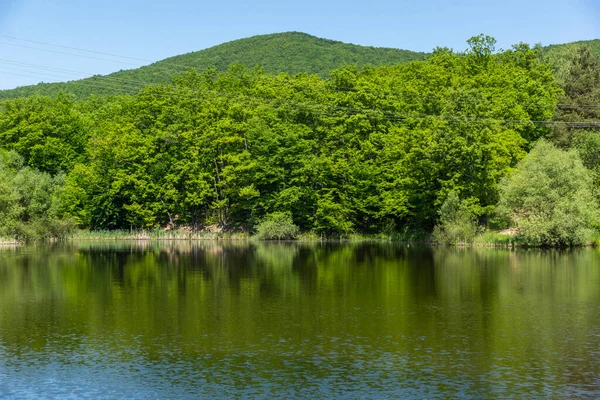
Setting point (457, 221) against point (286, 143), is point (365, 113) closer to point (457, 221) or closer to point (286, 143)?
point (286, 143)

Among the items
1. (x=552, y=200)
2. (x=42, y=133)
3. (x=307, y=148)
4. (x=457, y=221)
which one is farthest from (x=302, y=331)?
(x=42, y=133)

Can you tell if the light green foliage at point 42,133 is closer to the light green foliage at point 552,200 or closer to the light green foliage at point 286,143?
the light green foliage at point 286,143

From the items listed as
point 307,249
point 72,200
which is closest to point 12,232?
point 72,200

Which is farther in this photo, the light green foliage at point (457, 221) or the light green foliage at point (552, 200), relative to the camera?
the light green foliage at point (457, 221)

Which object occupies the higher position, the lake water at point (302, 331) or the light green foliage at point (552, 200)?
the light green foliage at point (552, 200)

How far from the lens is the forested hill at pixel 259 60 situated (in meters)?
154

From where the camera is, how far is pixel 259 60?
16488cm

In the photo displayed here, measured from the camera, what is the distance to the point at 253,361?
25672 millimetres

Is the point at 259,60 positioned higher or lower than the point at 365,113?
higher

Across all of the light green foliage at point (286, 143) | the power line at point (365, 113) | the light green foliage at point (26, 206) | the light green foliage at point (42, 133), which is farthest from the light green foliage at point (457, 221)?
the light green foliage at point (42, 133)

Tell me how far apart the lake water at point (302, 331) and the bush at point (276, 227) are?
35.5 metres

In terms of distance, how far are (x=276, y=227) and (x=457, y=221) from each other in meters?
24.8

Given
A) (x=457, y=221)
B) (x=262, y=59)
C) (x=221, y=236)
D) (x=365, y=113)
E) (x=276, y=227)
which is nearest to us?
(x=457, y=221)

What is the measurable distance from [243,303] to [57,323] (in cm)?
973
